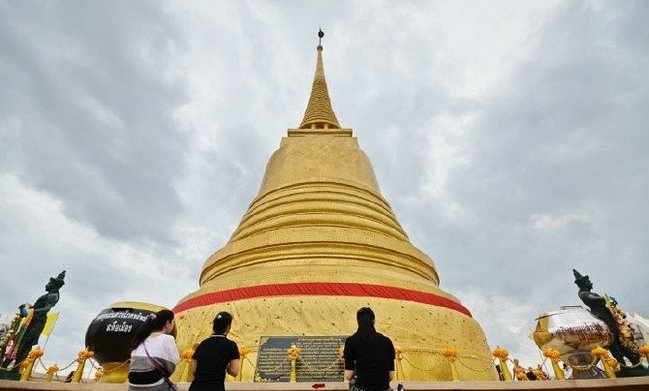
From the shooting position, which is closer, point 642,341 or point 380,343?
point 380,343

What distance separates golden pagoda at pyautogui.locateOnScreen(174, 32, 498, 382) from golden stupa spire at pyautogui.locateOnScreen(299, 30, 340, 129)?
529 centimetres

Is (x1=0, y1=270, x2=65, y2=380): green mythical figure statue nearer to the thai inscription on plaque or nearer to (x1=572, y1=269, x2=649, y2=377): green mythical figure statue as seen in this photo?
the thai inscription on plaque

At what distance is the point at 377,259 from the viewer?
8.02 meters

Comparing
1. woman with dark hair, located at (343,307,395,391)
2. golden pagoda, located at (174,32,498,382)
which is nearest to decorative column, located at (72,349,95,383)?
golden pagoda, located at (174,32,498,382)

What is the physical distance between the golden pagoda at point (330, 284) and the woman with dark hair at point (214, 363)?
100.0 inches

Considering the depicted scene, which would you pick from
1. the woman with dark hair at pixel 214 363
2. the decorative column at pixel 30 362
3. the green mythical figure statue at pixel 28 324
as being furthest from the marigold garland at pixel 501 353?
the green mythical figure statue at pixel 28 324

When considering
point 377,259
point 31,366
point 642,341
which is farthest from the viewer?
point 642,341

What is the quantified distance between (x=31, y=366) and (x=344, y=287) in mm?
4247

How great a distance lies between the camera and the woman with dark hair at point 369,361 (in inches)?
117

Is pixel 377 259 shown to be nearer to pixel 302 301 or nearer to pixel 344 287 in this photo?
pixel 344 287

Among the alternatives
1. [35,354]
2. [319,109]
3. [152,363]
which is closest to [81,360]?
[35,354]

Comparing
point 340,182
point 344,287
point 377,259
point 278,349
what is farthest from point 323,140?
point 278,349

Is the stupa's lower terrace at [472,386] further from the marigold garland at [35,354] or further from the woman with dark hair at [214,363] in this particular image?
the woman with dark hair at [214,363]

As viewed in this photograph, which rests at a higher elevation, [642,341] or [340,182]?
[340,182]
